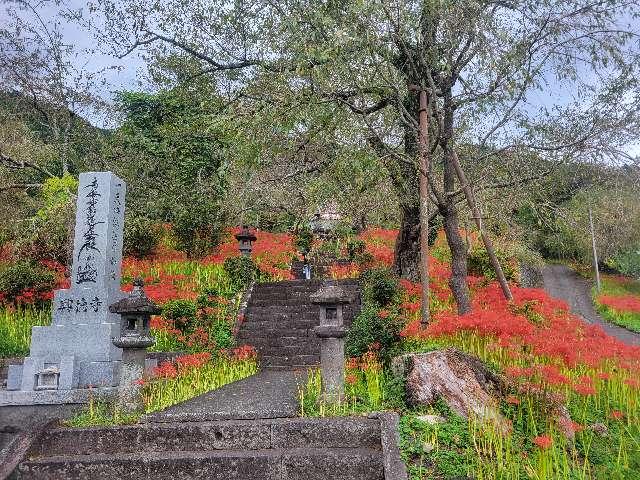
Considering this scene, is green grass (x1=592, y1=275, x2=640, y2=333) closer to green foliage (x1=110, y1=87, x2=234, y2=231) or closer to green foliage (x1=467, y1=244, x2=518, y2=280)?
green foliage (x1=467, y1=244, x2=518, y2=280)

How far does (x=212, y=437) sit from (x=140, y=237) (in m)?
13.1

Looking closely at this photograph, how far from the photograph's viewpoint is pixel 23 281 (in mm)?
14008

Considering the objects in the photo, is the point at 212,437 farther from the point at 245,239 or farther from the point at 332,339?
the point at 245,239

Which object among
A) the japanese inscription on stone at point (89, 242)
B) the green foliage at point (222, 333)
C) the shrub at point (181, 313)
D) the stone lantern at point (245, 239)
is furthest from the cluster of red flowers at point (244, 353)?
the stone lantern at point (245, 239)

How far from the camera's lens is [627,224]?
96.9 feet

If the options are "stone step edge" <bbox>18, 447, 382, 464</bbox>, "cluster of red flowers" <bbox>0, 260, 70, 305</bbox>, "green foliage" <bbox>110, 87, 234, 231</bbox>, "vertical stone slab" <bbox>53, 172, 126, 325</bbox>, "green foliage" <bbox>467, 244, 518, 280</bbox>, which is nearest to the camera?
"stone step edge" <bbox>18, 447, 382, 464</bbox>

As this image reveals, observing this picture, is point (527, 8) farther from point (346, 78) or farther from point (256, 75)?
point (256, 75)

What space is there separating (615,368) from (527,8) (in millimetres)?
7150

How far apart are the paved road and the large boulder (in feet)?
49.3

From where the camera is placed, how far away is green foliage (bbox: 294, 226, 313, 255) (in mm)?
19136

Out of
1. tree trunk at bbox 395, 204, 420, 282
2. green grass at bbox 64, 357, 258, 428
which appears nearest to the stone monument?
green grass at bbox 64, 357, 258, 428

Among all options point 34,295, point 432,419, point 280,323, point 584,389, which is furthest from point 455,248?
point 34,295

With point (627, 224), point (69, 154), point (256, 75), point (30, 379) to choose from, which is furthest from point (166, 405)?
point (627, 224)

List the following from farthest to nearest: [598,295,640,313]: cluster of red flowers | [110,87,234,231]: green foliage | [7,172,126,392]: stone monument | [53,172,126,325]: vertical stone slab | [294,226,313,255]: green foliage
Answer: [598,295,640,313]: cluster of red flowers < [294,226,313,255]: green foliage < [110,87,234,231]: green foliage < [53,172,126,325]: vertical stone slab < [7,172,126,392]: stone monument
